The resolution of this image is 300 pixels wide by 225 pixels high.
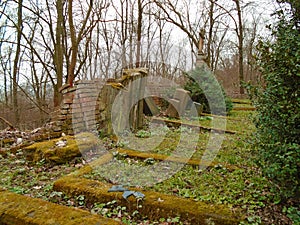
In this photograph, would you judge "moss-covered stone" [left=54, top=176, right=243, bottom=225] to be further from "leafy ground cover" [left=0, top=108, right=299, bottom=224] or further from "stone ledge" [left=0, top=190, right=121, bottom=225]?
"stone ledge" [left=0, top=190, right=121, bottom=225]

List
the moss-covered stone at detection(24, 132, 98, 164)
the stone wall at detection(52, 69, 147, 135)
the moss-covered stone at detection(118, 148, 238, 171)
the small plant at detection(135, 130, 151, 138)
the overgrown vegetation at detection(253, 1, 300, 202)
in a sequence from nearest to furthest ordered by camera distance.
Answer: the overgrown vegetation at detection(253, 1, 300, 202) < the moss-covered stone at detection(118, 148, 238, 171) < the moss-covered stone at detection(24, 132, 98, 164) < the stone wall at detection(52, 69, 147, 135) < the small plant at detection(135, 130, 151, 138)

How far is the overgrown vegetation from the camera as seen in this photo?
6.47 feet

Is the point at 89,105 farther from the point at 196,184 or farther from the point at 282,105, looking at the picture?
the point at 282,105

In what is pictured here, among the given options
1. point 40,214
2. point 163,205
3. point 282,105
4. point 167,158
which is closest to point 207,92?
point 167,158

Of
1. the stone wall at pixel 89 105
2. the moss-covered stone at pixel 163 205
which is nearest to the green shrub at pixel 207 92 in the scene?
the stone wall at pixel 89 105

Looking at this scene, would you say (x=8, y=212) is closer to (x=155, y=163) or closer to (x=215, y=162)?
(x=155, y=163)

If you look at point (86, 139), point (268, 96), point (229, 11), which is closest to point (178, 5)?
point (229, 11)

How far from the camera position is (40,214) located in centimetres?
197

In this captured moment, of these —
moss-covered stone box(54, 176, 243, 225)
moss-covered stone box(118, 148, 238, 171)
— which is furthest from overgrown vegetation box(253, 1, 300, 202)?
moss-covered stone box(118, 148, 238, 171)

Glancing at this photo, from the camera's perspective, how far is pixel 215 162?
343 centimetres

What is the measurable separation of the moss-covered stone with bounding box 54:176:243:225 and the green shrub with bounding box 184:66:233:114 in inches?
240

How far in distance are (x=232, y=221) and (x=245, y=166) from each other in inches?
58.6

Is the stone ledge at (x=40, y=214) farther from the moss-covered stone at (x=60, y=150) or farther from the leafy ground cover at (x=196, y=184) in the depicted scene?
the moss-covered stone at (x=60, y=150)

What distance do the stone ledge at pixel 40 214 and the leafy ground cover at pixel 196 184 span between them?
29cm
